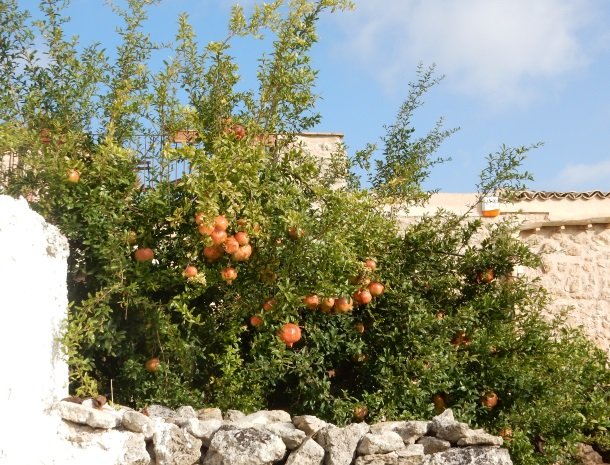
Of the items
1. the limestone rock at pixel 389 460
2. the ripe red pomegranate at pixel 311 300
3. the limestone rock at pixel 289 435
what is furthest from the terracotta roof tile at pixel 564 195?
the limestone rock at pixel 289 435

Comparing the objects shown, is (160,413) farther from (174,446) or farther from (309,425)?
(309,425)

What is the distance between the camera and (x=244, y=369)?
6238mm

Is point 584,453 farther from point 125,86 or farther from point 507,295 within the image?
point 125,86

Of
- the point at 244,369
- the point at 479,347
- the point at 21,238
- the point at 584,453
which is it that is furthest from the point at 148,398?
the point at 584,453

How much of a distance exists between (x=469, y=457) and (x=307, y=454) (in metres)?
1.05

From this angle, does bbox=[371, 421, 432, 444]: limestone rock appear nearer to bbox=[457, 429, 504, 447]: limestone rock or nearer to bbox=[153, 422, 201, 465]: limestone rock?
bbox=[457, 429, 504, 447]: limestone rock

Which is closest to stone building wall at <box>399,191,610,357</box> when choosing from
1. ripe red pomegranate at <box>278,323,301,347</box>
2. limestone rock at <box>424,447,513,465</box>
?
ripe red pomegranate at <box>278,323,301,347</box>

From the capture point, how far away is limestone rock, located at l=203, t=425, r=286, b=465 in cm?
525

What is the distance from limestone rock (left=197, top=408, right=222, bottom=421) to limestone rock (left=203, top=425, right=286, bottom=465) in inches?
16.7

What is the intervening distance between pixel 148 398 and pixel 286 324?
3.71ft

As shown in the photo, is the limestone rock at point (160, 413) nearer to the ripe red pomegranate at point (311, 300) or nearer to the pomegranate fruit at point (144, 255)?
the pomegranate fruit at point (144, 255)

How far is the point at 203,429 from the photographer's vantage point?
545 centimetres

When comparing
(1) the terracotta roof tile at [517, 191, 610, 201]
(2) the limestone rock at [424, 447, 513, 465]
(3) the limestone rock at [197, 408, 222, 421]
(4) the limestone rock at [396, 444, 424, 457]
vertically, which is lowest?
(2) the limestone rock at [424, 447, 513, 465]

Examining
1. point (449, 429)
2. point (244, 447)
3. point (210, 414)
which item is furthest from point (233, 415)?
point (449, 429)
